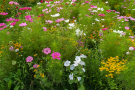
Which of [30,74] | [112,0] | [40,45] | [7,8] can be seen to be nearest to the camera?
[30,74]

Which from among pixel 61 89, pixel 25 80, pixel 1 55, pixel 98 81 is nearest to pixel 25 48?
pixel 1 55

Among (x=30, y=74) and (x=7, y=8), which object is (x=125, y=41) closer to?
(x=30, y=74)

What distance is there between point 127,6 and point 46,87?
394cm

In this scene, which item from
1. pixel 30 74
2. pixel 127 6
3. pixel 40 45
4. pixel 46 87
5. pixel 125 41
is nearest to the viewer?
pixel 46 87

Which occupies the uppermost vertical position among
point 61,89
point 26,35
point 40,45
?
point 26,35

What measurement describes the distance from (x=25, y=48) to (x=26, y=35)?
212 mm

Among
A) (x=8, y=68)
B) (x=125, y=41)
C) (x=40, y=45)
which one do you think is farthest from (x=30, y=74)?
(x=125, y=41)

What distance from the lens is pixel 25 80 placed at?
6.02 ft

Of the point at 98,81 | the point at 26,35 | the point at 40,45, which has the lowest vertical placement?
the point at 98,81

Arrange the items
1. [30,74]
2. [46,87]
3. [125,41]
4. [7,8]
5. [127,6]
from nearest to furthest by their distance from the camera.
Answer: [46,87]
[30,74]
[125,41]
[7,8]
[127,6]

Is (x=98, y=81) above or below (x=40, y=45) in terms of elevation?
below

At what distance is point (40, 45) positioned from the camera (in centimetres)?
211

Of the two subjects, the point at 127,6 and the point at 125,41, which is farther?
the point at 127,6

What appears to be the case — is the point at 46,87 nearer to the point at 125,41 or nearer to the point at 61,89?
the point at 61,89
